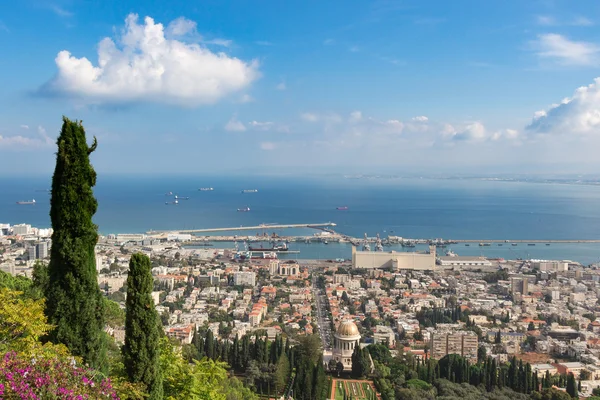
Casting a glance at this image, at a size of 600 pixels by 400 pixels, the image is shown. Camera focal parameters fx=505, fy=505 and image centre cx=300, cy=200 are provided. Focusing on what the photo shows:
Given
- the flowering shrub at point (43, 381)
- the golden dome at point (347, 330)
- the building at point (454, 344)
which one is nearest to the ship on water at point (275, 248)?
the golden dome at point (347, 330)

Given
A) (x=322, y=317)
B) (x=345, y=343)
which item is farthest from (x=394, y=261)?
(x=345, y=343)

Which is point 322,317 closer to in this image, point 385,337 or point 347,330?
point 385,337

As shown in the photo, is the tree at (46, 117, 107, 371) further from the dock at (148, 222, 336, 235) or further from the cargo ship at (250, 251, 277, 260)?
the dock at (148, 222, 336, 235)

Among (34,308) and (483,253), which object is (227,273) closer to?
(483,253)

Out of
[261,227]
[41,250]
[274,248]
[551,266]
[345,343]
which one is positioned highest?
[261,227]

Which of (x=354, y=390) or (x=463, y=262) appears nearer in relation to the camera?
(x=354, y=390)

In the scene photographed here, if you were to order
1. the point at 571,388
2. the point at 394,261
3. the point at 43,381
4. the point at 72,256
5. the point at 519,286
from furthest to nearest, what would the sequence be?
the point at 394,261 < the point at 519,286 < the point at 571,388 < the point at 72,256 < the point at 43,381
